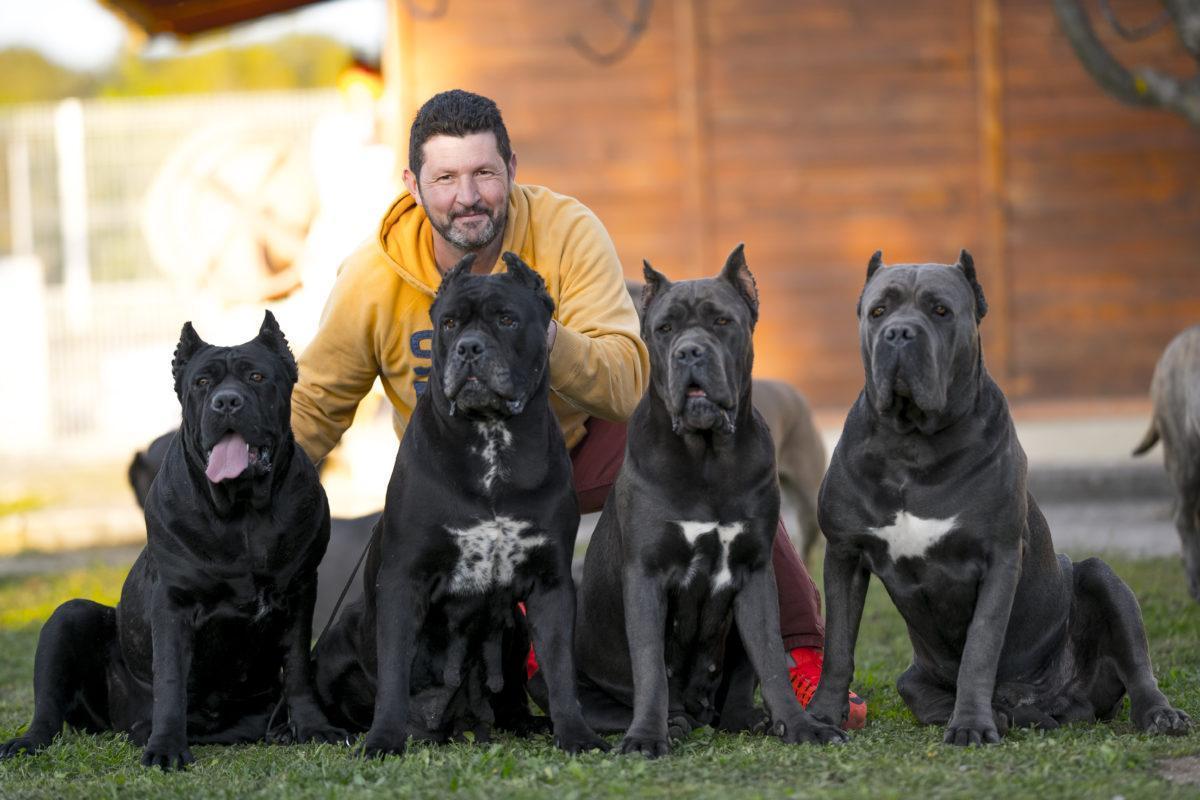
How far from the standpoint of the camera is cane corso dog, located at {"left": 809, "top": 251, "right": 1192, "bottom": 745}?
177 inches

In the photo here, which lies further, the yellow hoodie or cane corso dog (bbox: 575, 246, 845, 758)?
the yellow hoodie

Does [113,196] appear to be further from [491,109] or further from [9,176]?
[491,109]

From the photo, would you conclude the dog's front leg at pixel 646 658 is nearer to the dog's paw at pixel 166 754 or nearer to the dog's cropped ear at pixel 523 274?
the dog's cropped ear at pixel 523 274

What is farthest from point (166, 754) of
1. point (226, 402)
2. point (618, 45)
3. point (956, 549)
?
point (618, 45)

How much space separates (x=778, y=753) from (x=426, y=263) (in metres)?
2.13

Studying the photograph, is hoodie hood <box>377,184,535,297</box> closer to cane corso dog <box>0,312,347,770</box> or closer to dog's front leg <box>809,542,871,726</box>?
cane corso dog <box>0,312,347,770</box>

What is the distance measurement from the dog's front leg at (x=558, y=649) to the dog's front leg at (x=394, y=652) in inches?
13.2

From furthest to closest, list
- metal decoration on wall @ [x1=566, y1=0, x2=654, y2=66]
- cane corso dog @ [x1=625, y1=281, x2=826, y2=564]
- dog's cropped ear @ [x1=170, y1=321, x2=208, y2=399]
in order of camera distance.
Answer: metal decoration on wall @ [x1=566, y1=0, x2=654, y2=66] → cane corso dog @ [x1=625, y1=281, x2=826, y2=564] → dog's cropped ear @ [x1=170, y1=321, x2=208, y2=399]

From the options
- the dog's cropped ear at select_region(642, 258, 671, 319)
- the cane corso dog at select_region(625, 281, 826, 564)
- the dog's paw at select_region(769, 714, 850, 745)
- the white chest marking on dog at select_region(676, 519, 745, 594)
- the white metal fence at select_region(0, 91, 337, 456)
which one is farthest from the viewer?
the white metal fence at select_region(0, 91, 337, 456)

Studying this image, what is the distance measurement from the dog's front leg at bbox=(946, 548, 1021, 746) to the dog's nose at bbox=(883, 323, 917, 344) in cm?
64

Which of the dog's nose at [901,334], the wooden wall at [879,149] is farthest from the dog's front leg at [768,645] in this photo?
the wooden wall at [879,149]

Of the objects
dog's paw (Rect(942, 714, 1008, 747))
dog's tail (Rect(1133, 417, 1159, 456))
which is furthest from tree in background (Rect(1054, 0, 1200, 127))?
dog's paw (Rect(942, 714, 1008, 747))

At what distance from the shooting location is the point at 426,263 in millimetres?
5574

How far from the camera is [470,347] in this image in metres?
4.50
